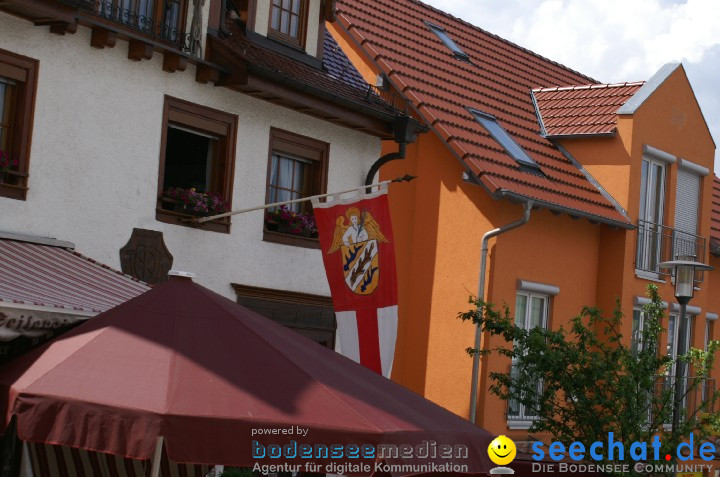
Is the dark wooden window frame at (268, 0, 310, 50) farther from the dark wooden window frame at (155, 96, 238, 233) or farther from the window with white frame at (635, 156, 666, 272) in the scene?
the window with white frame at (635, 156, 666, 272)

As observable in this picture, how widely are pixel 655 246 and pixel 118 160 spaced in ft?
36.6

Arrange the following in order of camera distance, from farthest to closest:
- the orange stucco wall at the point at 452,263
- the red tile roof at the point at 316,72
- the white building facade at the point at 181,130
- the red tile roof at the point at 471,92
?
the red tile roof at the point at 471,92
the orange stucco wall at the point at 452,263
the red tile roof at the point at 316,72
the white building facade at the point at 181,130

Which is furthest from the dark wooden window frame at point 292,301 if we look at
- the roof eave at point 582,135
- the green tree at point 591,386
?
the roof eave at point 582,135

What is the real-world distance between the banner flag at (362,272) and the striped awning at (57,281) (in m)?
2.33

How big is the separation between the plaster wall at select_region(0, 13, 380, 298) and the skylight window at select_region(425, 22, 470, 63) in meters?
7.10

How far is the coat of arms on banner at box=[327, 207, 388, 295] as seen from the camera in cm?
1270

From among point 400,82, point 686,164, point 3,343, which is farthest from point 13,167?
point 686,164

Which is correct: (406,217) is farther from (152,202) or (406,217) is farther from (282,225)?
(152,202)

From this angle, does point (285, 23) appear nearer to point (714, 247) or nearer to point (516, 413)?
point (516, 413)

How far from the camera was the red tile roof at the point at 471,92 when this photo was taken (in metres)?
17.9

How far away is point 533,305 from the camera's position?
1873cm

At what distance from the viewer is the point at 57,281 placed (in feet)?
32.8

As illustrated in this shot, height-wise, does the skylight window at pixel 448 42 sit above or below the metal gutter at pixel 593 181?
above

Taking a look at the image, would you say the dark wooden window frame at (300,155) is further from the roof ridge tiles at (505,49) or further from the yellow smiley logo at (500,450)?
the yellow smiley logo at (500,450)
